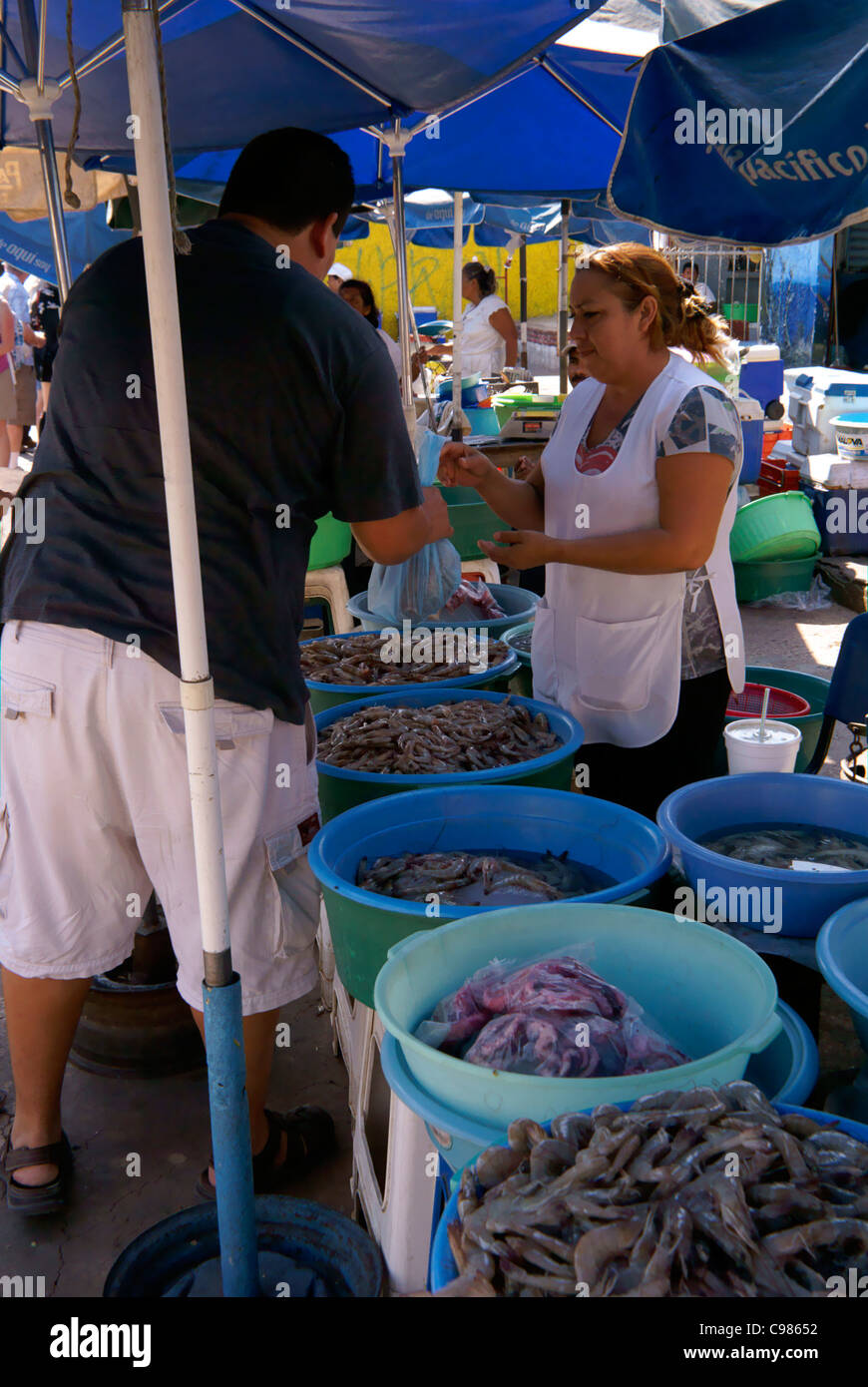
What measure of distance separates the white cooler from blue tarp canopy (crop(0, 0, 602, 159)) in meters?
4.99

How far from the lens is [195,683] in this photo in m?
1.59

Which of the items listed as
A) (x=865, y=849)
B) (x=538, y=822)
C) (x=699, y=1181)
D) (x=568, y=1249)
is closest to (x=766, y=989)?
(x=699, y=1181)

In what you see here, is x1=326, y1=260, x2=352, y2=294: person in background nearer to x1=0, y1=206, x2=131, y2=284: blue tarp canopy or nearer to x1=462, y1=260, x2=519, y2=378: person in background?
x1=462, y1=260, x2=519, y2=378: person in background

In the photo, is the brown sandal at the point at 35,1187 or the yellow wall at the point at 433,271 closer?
the brown sandal at the point at 35,1187

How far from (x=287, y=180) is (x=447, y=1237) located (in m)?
1.98

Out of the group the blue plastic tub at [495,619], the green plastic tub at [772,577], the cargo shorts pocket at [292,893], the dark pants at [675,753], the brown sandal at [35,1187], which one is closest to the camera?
the cargo shorts pocket at [292,893]

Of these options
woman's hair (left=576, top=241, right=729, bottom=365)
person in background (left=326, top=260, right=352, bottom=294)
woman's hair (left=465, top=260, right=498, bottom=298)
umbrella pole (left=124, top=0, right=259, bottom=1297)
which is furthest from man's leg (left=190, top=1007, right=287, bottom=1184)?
woman's hair (left=465, top=260, right=498, bottom=298)

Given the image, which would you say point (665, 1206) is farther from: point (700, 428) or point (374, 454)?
point (700, 428)

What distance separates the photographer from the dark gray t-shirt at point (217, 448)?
2.09m

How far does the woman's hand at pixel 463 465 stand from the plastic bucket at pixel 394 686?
67cm

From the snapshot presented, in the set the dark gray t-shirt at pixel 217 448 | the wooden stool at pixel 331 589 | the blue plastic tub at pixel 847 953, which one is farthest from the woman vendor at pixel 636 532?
the wooden stool at pixel 331 589

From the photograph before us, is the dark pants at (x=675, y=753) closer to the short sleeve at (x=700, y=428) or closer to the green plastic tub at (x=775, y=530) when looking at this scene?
the short sleeve at (x=700, y=428)

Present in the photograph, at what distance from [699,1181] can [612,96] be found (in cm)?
615

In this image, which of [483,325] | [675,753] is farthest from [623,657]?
[483,325]
